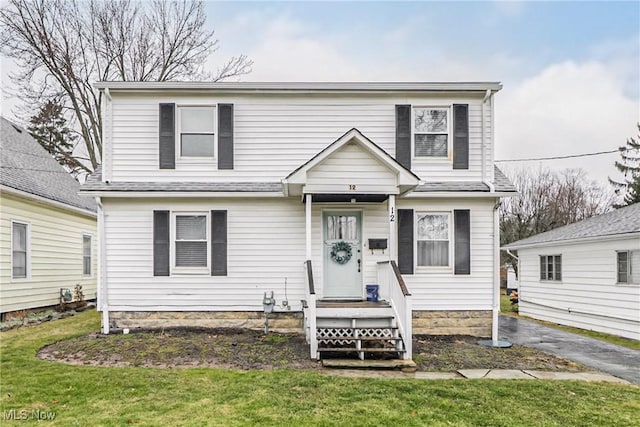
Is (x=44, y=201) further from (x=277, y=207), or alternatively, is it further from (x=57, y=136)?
(x=57, y=136)

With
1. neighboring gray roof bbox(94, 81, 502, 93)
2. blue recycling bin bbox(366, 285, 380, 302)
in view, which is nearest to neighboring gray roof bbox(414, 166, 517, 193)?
neighboring gray roof bbox(94, 81, 502, 93)

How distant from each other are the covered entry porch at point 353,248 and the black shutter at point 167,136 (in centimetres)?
293

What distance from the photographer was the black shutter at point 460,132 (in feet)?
33.3

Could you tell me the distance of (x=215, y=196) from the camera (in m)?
9.64

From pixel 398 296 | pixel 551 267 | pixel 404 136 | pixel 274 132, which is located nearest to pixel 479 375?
pixel 398 296

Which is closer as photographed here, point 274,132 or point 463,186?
point 463,186

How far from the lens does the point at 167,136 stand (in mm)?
9992

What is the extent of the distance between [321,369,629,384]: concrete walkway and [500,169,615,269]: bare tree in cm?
2510

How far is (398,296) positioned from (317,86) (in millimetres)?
5063

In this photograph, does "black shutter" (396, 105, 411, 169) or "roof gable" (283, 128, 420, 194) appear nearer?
"roof gable" (283, 128, 420, 194)

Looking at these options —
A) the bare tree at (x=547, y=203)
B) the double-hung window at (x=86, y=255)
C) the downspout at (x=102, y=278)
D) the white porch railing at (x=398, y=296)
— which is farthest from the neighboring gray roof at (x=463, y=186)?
the bare tree at (x=547, y=203)

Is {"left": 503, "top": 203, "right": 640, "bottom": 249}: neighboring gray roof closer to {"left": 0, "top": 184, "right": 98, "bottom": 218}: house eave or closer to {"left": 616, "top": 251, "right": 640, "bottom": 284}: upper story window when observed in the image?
{"left": 616, "top": 251, "right": 640, "bottom": 284}: upper story window

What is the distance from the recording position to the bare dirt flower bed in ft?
24.2

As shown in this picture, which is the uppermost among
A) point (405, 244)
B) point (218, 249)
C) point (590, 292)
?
point (405, 244)
